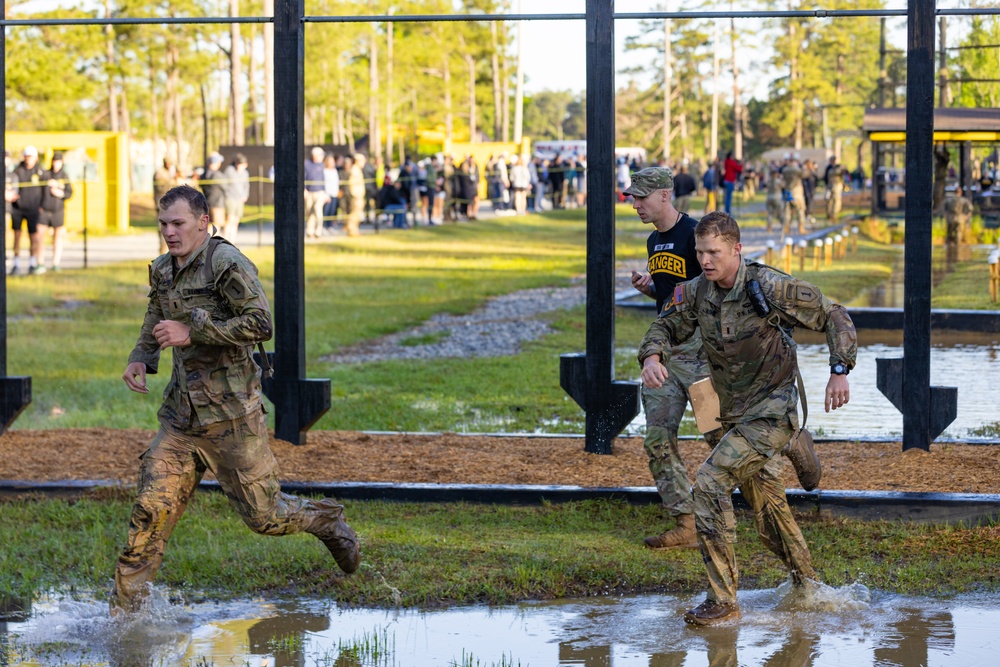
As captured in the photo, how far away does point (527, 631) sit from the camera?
5836 millimetres

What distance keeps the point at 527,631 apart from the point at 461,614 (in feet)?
1.27

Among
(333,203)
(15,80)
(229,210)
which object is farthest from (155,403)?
(15,80)

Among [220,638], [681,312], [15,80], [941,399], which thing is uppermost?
[15,80]

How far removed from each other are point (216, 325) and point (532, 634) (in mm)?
1831

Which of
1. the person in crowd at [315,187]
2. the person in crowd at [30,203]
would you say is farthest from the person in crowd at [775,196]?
the person in crowd at [30,203]

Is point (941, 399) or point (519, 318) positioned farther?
point (519, 318)

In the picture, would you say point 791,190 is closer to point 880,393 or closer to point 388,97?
point 880,393

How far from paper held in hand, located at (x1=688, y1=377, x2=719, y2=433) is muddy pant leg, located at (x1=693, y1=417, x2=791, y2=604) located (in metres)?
0.49

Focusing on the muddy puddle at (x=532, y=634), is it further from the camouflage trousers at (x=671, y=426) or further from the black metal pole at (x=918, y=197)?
the black metal pole at (x=918, y=197)

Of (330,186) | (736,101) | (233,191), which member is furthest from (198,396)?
(736,101)

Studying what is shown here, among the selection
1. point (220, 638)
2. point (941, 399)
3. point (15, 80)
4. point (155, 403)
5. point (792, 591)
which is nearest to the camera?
point (220, 638)

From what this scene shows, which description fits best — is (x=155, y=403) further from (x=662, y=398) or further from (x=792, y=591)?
(x=792, y=591)

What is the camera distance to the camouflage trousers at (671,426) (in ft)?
22.6

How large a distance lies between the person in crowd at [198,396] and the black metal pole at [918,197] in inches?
159
